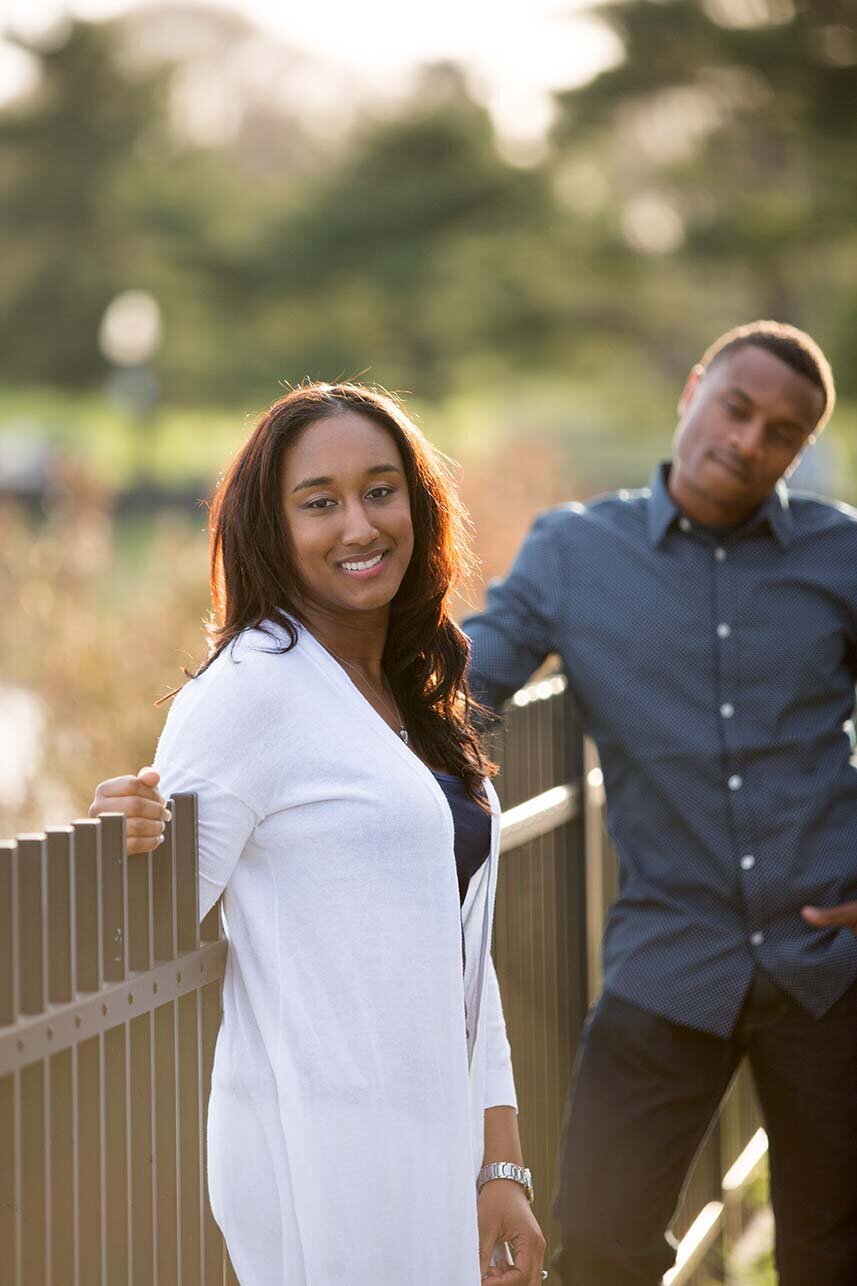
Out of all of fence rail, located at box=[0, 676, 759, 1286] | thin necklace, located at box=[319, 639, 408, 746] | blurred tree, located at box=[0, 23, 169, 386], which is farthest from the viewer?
blurred tree, located at box=[0, 23, 169, 386]

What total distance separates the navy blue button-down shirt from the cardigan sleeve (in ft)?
2.79

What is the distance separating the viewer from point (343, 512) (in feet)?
7.70

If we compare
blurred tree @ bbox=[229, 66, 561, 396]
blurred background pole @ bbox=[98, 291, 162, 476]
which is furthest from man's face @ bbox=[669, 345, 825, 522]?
blurred background pole @ bbox=[98, 291, 162, 476]

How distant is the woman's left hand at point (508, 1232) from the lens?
2.47 metres

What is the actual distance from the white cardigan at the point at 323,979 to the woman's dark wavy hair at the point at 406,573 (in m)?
0.13

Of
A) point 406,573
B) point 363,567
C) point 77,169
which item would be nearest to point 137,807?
point 363,567

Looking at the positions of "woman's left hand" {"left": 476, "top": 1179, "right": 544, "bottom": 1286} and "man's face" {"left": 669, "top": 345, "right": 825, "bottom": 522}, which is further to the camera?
"man's face" {"left": 669, "top": 345, "right": 825, "bottom": 522}

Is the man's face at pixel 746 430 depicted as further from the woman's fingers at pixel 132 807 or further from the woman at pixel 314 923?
the woman's fingers at pixel 132 807

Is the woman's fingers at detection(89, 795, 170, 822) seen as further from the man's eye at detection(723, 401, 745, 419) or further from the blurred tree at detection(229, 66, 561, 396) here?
the blurred tree at detection(229, 66, 561, 396)

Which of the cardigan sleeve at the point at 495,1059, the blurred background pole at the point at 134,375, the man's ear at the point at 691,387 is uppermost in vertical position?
the blurred background pole at the point at 134,375

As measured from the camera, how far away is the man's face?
11.2 feet

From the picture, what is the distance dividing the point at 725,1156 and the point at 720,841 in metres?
1.40

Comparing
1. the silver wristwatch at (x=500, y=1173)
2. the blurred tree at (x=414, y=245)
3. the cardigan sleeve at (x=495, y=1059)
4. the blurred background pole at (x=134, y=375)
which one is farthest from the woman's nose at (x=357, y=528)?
the blurred background pole at (x=134, y=375)

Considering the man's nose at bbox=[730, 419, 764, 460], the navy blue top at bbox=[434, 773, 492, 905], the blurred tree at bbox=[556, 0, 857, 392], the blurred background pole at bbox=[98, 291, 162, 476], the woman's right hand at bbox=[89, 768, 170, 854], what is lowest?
the navy blue top at bbox=[434, 773, 492, 905]
